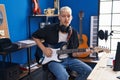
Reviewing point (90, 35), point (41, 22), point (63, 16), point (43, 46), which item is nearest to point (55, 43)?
point (43, 46)

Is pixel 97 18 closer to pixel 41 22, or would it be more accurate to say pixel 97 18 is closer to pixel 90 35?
pixel 90 35

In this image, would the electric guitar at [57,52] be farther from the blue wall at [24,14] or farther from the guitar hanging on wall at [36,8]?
the guitar hanging on wall at [36,8]

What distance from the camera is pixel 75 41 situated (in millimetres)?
2783

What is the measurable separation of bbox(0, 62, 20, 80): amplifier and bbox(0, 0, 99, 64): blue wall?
62 centimetres

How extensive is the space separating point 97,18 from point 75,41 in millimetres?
1658

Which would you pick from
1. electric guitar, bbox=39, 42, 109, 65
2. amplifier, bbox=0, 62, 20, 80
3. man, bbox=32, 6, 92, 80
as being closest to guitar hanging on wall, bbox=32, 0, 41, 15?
man, bbox=32, 6, 92, 80

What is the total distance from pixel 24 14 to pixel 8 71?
134 centimetres

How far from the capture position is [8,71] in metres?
2.46

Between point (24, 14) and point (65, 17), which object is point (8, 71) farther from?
point (24, 14)

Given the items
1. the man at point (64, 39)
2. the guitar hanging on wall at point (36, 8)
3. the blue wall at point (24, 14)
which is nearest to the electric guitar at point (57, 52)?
the man at point (64, 39)

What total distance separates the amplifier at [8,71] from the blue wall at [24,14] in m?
0.62

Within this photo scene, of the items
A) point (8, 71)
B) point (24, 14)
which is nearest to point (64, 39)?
point (8, 71)

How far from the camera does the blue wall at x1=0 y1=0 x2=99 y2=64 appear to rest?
3117 mm

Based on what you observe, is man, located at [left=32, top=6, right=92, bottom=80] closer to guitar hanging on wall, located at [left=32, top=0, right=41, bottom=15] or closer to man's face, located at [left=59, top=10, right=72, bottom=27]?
man's face, located at [left=59, top=10, right=72, bottom=27]
